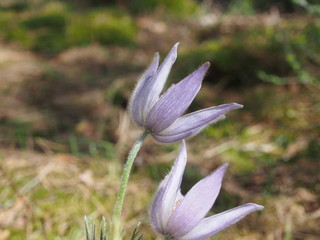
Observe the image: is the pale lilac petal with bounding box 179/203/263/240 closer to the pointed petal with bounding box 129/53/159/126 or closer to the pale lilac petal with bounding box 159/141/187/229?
the pale lilac petal with bounding box 159/141/187/229

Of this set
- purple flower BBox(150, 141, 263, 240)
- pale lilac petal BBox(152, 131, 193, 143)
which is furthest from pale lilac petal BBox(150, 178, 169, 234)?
pale lilac petal BBox(152, 131, 193, 143)

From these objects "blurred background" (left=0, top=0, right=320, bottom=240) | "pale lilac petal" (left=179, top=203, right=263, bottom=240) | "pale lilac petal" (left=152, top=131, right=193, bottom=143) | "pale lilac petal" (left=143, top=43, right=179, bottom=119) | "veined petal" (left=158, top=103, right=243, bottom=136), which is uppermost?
"pale lilac petal" (left=143, top=43, right=179, bottom=119)

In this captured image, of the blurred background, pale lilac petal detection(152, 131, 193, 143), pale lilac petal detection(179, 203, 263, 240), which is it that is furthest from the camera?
the blurred background

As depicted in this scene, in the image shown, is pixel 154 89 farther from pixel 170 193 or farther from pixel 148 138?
pixel 148 138

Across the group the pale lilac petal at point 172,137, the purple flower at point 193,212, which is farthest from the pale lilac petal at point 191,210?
the pale lilac petal at point 172,137

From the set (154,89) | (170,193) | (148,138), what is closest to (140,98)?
(154,89)
